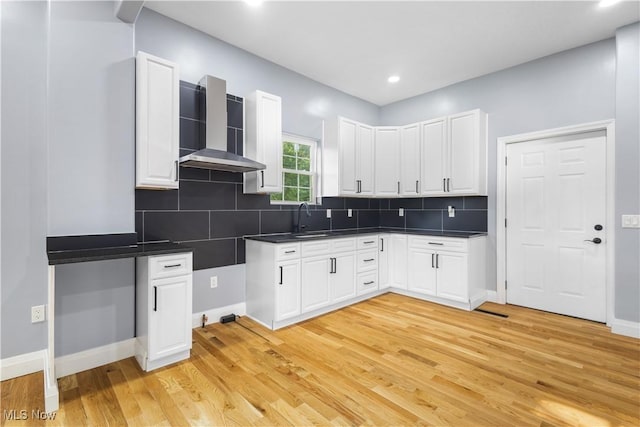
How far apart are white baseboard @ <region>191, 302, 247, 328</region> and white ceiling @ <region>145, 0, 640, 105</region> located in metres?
2.88

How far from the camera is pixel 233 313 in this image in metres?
3.40

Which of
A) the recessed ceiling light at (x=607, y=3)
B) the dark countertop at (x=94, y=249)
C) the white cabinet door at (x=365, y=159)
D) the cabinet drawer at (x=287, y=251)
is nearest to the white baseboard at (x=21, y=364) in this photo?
the dark countertop at (x=94, y=249)

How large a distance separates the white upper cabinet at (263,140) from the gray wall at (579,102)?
2.61 m

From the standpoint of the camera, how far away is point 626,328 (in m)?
2.98

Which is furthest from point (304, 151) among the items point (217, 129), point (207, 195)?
point (207, 195)

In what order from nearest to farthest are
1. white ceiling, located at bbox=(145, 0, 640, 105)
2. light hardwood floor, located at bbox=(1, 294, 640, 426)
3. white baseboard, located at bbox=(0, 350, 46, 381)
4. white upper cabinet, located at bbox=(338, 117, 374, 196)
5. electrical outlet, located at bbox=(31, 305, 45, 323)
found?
light hardwood floor, located at bbox=(1, 294, 640, 426) → white baseboard, located at bbox=(0, 350, 46, 381) → electrical outlet, located at bbox=(31, 305, 45, 323) → white ceiling, located at bbox=(145, 0, 640, 105) → white upper cabinet, located at bbox=(338, 117, 374, 196)

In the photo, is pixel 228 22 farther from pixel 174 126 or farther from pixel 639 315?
pixel 639 315

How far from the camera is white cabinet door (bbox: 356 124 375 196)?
14.6ft

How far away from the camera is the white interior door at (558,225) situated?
333cm

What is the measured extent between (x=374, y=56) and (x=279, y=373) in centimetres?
346

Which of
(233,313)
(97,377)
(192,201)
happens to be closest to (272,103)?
(192,201)

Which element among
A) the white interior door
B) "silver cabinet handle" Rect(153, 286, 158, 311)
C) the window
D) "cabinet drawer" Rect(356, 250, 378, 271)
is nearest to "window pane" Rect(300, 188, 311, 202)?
the window

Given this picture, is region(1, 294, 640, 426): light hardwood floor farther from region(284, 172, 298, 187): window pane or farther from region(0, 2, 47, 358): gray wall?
region(284, 172, 298, 187): window pane

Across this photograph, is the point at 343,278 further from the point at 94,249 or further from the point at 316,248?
the point at 94,249
